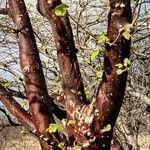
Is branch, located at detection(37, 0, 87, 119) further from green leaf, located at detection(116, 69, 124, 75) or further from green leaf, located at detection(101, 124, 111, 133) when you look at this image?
green leaf, located at detection(116, 69, 124, 75)

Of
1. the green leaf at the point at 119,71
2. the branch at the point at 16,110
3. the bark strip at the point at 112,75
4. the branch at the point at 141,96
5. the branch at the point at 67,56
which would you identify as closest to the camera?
the bark strip at the point at 112,75

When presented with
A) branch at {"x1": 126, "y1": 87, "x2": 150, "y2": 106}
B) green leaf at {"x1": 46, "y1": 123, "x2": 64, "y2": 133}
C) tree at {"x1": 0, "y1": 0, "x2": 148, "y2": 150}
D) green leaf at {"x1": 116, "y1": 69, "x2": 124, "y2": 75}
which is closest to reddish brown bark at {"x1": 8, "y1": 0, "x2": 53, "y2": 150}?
tree at {"x1": 0, "y1": 0, "x2": 148, "y2": 150}

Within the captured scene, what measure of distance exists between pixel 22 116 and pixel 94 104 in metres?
0.93

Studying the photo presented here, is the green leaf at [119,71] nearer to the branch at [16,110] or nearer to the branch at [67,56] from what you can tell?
the branch at [67,56]

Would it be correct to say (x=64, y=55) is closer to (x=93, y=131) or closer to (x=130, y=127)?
(x=93, y=131)

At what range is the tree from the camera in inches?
117

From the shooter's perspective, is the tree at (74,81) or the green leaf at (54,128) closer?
the tree at (74,81)

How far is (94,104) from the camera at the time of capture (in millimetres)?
3316

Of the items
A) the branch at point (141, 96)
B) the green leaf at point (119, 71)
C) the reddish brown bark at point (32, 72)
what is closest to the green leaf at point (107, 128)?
the green leaf at point (119, 71)

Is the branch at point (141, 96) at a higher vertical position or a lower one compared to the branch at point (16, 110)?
lower

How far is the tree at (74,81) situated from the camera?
297cm

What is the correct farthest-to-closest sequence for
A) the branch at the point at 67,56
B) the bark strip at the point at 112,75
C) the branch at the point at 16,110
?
the branch at the point at 16,110, the branch at the point at 67,56, the bark strip at the point at 112,75

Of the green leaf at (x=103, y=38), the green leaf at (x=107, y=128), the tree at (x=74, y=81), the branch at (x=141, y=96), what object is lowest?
the branch at (x=141, y=96)

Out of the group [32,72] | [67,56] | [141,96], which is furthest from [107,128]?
[141,96]
